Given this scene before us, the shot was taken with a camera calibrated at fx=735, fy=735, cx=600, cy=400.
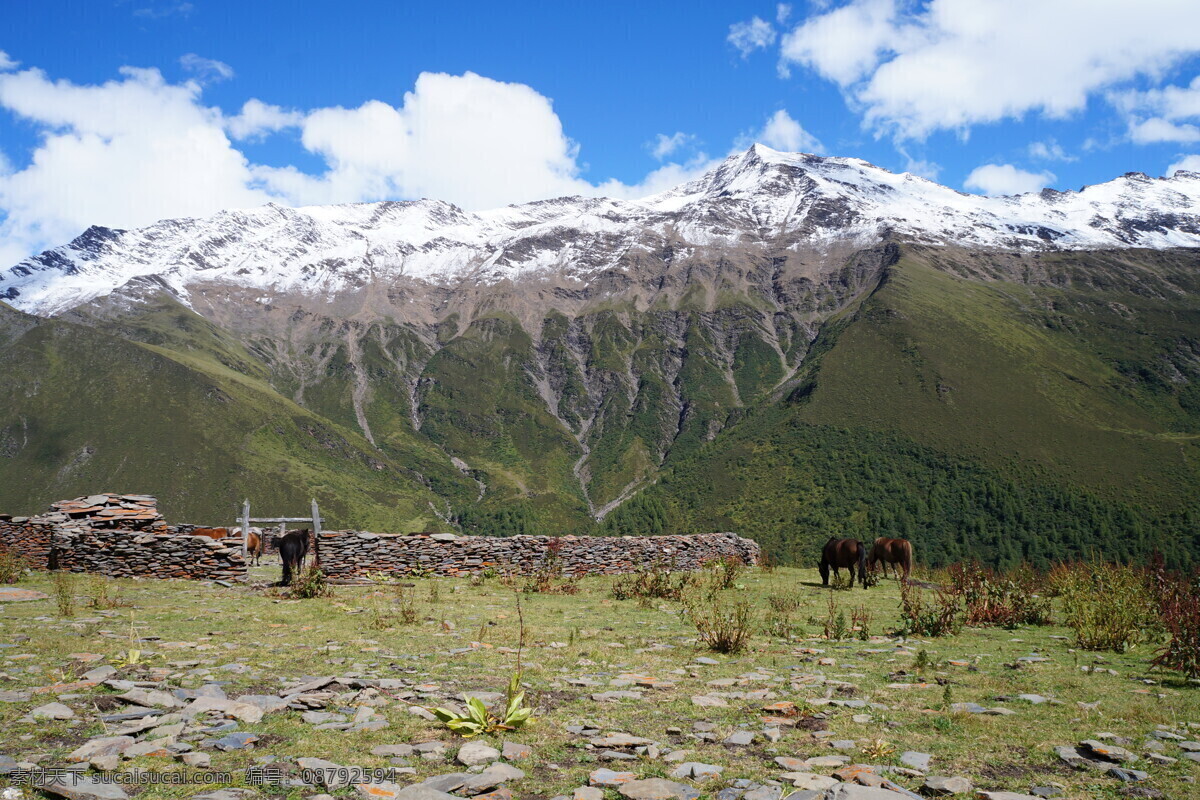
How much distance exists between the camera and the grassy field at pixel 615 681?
21.1 feet

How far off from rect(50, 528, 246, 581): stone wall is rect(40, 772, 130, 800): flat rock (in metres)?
16.7

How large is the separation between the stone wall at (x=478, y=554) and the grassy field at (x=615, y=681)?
6.46m

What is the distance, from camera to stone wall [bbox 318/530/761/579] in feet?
76.2

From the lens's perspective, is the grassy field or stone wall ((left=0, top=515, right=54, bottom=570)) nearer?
the grassy field

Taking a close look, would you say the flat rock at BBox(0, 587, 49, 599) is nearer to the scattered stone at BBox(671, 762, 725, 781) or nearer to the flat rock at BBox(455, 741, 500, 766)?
the flat rock at BBox(455, 741, 500, 766)

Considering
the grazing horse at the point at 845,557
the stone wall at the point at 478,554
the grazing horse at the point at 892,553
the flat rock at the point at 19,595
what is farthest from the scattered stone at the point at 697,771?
the grazing horse at the point at 892,553

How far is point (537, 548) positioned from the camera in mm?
25141

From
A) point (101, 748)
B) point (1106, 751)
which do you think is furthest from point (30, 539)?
point (1106, 751)

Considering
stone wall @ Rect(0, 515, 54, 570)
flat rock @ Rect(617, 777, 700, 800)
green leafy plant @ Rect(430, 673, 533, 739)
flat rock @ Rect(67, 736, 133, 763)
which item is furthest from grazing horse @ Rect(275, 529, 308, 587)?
flat rock @ Rect(617, 777, 700, 800)

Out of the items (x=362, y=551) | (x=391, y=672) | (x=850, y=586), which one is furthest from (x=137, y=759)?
(x=850, y=586)

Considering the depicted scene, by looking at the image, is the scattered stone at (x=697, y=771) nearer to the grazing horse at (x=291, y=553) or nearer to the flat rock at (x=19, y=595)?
the flat rock at (x=19, y=595)

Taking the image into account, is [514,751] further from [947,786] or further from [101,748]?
[947,786]

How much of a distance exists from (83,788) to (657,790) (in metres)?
4.27

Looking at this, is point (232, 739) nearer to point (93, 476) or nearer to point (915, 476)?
point (915, 476)
